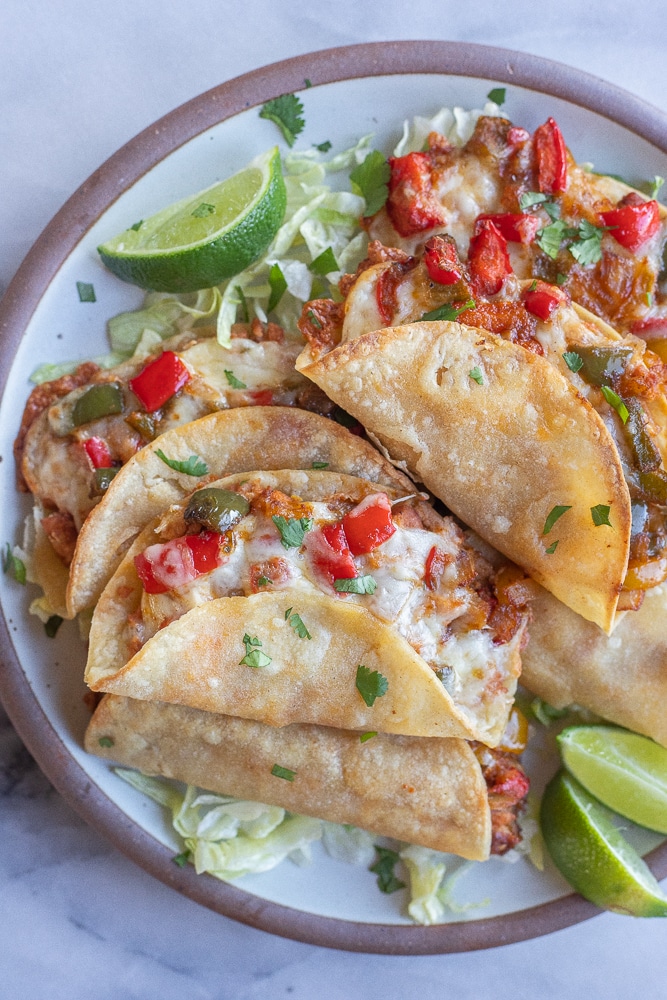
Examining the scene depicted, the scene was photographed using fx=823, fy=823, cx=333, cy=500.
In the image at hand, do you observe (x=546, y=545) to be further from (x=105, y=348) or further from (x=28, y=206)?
(x=28, y=206)

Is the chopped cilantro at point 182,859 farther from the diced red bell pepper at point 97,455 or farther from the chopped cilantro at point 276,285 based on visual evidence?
the chopped cilantro at point 276,285

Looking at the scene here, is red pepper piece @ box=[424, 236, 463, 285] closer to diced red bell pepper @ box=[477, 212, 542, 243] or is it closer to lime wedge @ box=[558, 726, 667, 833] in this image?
diced red bell pepper @ box=[477, 212, 542, 243]

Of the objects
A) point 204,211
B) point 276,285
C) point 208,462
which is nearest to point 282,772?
point 208,462

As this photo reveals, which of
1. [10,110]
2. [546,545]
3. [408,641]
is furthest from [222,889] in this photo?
[10,110]

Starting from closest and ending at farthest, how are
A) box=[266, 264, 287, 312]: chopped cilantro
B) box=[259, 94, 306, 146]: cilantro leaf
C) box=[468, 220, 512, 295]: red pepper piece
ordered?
box=[468, 220, 512, 295]: red pepper piece → box=[259, 94, 306, 146]: cilantro leaf → box=[266, 264, 287, 312]: chopped cilantro

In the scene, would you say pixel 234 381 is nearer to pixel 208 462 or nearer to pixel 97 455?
pixel 208 462

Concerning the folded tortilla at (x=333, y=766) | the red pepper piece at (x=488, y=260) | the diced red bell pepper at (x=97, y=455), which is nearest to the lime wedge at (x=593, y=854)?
the folded tortilla at (x=333, y=766)

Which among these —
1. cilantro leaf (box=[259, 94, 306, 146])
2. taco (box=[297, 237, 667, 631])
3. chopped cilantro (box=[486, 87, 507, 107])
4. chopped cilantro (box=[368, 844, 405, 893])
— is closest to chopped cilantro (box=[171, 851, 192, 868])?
chopped cilantro (box=[368, 844, 405, 893])
